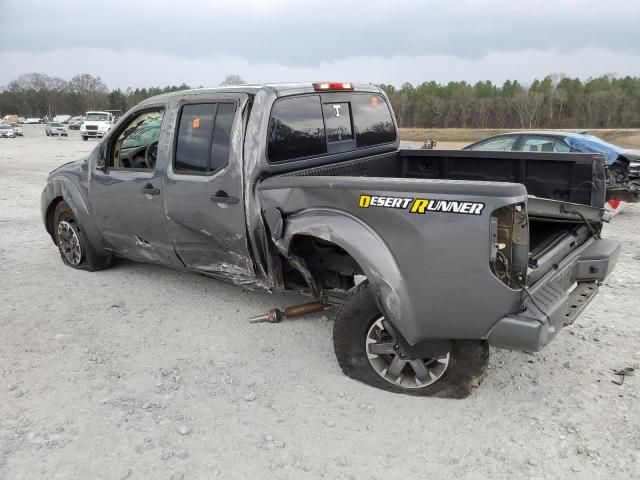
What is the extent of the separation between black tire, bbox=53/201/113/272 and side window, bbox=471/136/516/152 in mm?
6957

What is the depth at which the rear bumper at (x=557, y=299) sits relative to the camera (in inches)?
116

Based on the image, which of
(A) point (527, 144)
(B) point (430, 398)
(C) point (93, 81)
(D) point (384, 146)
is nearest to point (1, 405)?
(B) point (430, 398)

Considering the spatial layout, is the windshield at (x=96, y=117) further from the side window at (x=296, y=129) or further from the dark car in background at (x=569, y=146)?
the side window at (x=296, y=129)

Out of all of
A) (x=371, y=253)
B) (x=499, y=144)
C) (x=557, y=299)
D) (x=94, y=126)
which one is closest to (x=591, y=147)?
(x=499, y=144)

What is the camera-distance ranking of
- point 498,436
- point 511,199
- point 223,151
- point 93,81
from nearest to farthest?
point 511,199 < point 498,436 < point 223,151 < point 93,81

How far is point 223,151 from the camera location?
429cm

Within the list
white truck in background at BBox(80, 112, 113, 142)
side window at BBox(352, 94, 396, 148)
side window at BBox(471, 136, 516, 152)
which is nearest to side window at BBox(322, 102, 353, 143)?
side window at BBox(352, 94, 396, 148)

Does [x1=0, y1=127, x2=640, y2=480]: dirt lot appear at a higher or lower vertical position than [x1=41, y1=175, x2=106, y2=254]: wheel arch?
lower

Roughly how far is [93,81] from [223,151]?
140792 millimetres

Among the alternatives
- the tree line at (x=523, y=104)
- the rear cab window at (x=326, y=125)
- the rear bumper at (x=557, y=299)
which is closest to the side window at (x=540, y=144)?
the rear cab window at (x=326, y=125)

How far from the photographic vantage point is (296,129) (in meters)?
4.34

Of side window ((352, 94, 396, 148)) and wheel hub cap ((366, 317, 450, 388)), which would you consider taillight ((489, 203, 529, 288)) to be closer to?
wheel hub cap ((366, 317, 450, 388))

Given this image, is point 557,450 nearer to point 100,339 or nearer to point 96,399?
point 96,399

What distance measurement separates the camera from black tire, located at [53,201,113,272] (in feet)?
19.6
